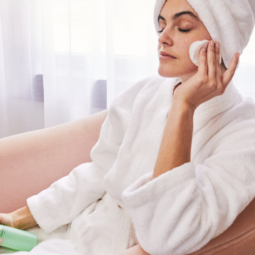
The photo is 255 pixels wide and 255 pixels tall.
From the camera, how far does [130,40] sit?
4.70ft

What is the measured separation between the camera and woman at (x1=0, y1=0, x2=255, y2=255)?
648mm

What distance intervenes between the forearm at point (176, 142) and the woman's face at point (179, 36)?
14 centimetres

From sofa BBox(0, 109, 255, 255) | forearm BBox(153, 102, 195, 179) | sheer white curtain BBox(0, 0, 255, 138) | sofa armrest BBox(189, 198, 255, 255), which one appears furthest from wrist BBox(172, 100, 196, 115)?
sheer white curtain BBox(0, 0, 255, 138)

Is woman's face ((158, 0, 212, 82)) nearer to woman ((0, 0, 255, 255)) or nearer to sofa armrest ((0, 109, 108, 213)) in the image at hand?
woman ((0, 0, 255, 255))

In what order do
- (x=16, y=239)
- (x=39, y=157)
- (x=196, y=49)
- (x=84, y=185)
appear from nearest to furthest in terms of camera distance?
(x=196, y=49)
(x=16, y=239)
(x=84, y=185)
(x=39, y=157)

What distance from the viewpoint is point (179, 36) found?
0.80 m

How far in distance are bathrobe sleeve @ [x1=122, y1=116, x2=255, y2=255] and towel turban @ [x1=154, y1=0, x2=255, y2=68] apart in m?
0.27

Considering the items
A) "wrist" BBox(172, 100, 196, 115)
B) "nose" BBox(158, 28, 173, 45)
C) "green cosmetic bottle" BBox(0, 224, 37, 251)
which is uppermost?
"nose" BBox(158, 28, 173, 45)

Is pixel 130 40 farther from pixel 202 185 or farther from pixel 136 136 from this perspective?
pixel 202 185

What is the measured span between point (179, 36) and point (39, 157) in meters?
0.65

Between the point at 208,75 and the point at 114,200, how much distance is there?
47cm

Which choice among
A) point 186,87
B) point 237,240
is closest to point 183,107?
point 186,87

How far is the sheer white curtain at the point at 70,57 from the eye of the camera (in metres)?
1.40

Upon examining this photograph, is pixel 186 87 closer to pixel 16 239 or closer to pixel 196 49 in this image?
pixel 196 49
